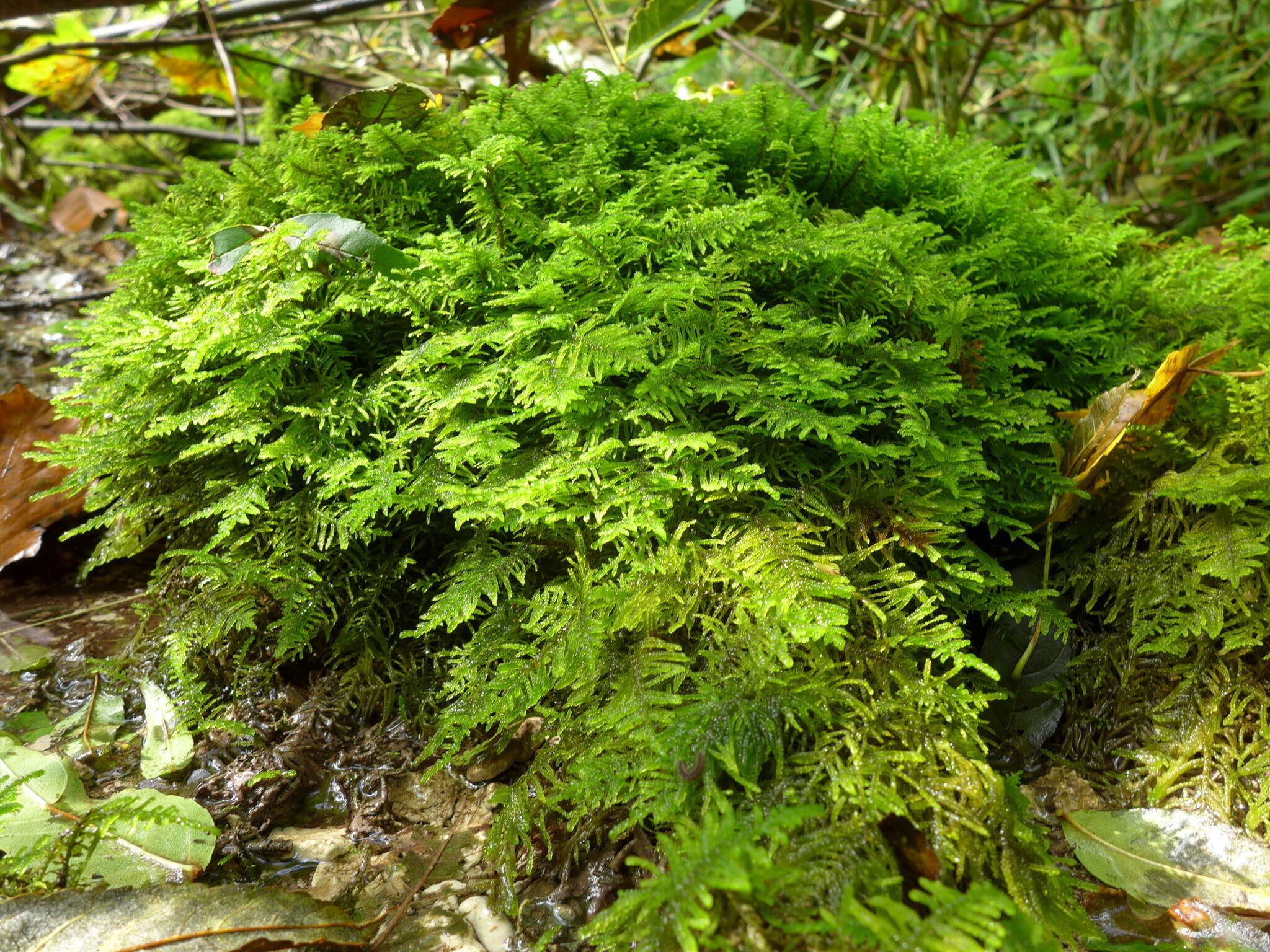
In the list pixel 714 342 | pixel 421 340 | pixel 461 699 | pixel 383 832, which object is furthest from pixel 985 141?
pixel 383 832

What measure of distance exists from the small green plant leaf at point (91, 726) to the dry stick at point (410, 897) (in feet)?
2.21

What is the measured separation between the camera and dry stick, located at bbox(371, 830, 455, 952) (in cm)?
112

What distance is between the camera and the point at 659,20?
262 centimetres

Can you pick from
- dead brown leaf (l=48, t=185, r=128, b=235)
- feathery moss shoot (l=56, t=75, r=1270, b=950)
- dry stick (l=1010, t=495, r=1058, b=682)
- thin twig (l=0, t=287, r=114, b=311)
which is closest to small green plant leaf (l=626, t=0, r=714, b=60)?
feathery moss shoot (l=56, t=75, r=1270, b=950)

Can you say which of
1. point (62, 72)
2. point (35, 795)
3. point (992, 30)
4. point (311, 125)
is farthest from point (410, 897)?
point (62, 72)

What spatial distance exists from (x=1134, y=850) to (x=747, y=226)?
1.30 metres

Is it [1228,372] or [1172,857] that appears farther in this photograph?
[1228,372]

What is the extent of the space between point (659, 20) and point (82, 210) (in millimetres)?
3225

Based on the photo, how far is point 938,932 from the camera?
0.85m

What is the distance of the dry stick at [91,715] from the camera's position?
150 cm

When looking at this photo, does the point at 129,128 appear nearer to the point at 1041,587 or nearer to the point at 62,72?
the point at 62,72

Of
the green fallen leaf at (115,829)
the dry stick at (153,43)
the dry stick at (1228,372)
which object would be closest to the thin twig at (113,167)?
the dry stick at (153,43)

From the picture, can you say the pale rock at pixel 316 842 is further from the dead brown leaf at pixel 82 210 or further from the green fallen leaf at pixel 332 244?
the dead brown leaf at pixel 82 210

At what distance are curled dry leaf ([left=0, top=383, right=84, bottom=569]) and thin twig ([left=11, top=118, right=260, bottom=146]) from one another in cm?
233
